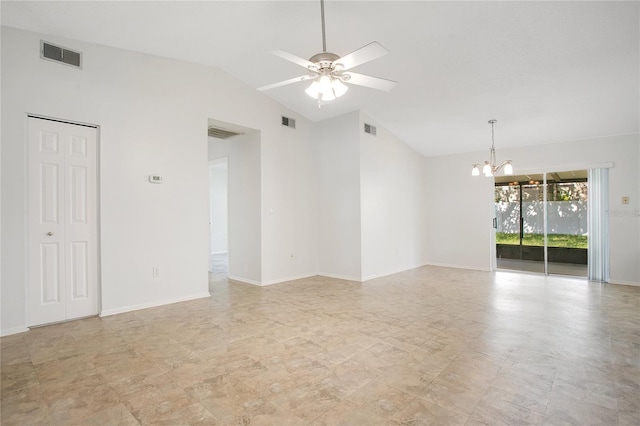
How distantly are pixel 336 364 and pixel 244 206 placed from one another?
407 centimetres

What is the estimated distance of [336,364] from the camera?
2.73 meters

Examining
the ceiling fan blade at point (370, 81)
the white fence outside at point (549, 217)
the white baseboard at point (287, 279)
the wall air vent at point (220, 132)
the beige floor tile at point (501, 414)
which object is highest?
the wall air vent at point (220, 132)

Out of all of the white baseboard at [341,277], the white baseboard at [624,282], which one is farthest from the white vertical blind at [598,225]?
the white baseboard at [341,277]

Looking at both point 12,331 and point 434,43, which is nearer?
point 12,331

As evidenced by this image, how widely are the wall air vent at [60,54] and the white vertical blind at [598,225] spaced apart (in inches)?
336

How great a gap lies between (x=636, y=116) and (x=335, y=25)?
513cm

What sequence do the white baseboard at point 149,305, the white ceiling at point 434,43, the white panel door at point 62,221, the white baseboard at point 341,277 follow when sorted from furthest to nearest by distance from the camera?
the white baseboard at point 341,277, the white baseboard at point 149,305, the white panel door at point 62,221, the white ceiling at point 434,43

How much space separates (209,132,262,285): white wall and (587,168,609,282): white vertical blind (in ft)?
20.7

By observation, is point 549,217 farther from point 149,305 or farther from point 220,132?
point 149,305

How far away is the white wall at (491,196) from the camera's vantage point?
573 centimetres

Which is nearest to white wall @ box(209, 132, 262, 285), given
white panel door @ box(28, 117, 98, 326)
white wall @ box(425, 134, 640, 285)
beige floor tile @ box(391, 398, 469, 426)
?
white panel door @ box(28, 117, 98, 326)

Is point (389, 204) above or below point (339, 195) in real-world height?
below

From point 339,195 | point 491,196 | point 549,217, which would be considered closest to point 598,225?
point 549,217

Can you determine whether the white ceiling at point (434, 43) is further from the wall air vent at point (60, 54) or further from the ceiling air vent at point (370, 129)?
the ceiling air vent at point (370, 129)
